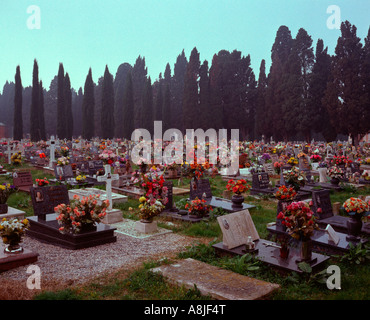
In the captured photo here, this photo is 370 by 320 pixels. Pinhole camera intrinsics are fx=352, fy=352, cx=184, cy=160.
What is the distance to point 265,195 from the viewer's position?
15.2 meters

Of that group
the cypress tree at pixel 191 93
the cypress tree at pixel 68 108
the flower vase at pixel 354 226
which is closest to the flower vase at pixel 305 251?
the flower vase at pixel 354 226

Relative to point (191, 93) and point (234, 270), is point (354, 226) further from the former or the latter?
point (191, 93)

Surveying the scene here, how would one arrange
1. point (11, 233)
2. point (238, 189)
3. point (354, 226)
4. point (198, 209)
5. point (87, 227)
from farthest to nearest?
point (238, 189)
point (198, 209)
point (87, 227)
point (354, 226)
point (11, 233)

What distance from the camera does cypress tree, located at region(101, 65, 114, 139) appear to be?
52375mm

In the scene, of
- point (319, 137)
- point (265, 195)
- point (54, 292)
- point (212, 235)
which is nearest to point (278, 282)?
point (212, 235)

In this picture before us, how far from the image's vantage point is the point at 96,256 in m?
7.97

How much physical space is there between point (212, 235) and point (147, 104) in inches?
1966

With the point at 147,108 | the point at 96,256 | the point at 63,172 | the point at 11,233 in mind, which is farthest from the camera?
the point at 147,108

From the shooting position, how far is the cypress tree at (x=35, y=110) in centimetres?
4675

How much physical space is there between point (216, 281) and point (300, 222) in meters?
2.02

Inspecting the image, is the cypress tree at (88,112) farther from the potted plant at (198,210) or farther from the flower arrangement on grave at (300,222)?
the flower arrangement on grave at (300,222)

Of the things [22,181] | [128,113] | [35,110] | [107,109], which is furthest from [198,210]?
[128,113]
